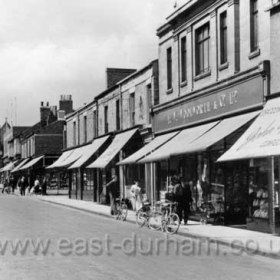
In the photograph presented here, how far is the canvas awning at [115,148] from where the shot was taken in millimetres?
31806

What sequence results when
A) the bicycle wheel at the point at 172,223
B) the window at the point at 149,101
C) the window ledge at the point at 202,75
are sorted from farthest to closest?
the window at the point at 149,101, the window ledge at the point at 202,75, the bicycle wheel at the point at 172,223

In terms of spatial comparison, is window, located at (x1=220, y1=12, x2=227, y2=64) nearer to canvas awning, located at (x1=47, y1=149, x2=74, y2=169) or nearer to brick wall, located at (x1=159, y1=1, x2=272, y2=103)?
brick wall, located at (x1=159, y1=1, x2=272, y2=103)

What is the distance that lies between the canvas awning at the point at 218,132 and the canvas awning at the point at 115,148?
10482 millimetres

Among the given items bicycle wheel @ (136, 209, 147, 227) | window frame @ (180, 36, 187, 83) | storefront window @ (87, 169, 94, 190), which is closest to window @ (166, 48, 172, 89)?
window frame @ (180, 36, 187, 83)

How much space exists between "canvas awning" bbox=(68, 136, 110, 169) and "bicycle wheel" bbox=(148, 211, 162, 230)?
17198 millimetres

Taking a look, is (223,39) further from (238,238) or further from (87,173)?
(87,173)

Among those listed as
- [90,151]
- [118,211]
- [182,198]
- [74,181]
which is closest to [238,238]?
[182,198]

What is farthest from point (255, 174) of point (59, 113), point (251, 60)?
point (59, 113)

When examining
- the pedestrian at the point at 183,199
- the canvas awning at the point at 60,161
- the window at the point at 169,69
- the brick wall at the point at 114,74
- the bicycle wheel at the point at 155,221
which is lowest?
the bicycle wheel at the point at 155,221

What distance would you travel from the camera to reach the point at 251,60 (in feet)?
65.5

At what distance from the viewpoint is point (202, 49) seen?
2442cm

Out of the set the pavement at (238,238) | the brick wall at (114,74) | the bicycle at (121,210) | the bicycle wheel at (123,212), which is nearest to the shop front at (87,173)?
the brick wall at (114,74)

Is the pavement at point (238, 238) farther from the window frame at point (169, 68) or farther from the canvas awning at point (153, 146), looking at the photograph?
the window frame at point (169, 68)

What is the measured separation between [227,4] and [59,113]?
5312cm
